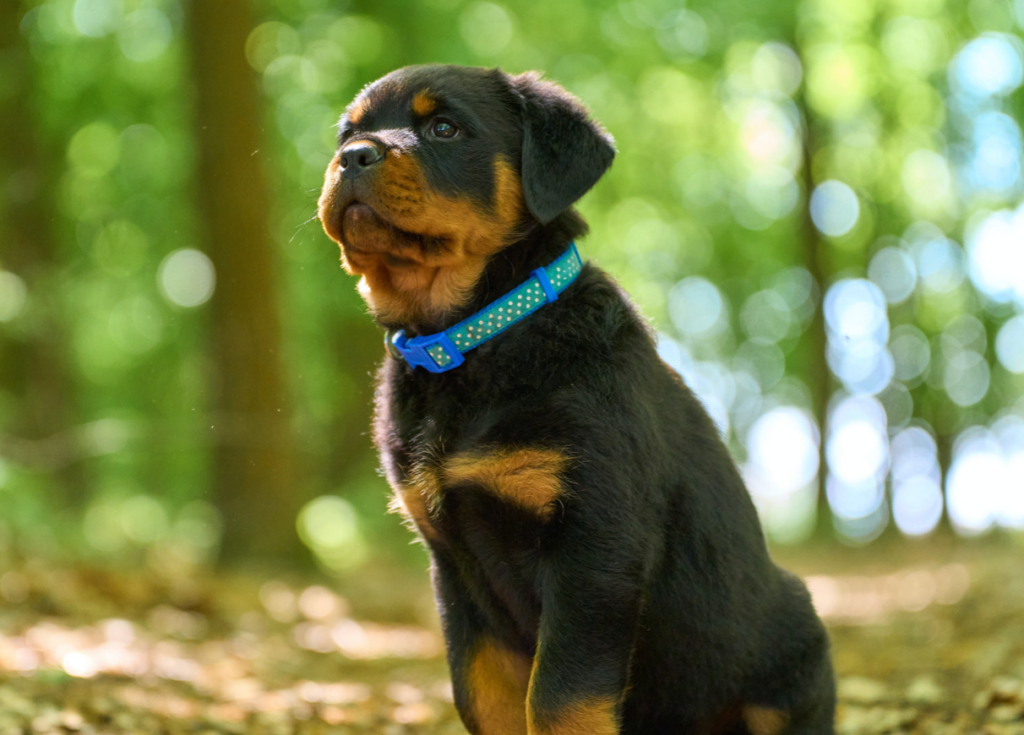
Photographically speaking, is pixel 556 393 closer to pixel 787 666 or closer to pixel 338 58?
pixel 787 666

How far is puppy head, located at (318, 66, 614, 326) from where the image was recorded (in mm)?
3209

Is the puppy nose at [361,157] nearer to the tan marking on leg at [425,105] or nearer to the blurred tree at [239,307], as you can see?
the tan marking on leg at [425,105]

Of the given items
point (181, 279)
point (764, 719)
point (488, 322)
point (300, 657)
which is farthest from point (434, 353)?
point (181, 279)

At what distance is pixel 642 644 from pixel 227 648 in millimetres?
3993

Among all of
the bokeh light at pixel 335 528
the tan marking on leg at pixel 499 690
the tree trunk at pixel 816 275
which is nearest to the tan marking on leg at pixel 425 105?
the tan marking on leg at pixel 499 690

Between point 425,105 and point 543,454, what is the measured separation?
1385 mm

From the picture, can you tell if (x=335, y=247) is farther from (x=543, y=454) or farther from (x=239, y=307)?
(x=543, y=454)

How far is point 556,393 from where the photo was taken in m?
2.95

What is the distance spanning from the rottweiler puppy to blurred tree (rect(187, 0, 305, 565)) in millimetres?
5430

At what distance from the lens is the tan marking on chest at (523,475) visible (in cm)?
285

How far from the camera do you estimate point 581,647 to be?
9.18 ft

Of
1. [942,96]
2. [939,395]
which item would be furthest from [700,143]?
[939,395]

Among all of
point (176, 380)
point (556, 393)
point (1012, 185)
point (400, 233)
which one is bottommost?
point (556, 393)

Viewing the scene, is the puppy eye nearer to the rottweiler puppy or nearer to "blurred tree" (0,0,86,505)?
the rottweiler puppy
